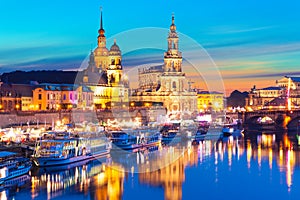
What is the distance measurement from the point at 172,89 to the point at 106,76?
11055 millimetres

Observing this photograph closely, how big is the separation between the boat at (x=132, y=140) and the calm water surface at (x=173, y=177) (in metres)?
1.46

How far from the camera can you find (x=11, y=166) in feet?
110

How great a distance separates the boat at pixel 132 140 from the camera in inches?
1980

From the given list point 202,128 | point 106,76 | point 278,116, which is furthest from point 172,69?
point 202,128

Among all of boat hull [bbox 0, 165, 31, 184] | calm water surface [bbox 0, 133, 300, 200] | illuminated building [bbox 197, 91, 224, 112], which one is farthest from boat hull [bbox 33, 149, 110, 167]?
illuminated building [bbox 197, 91, 224, 112]

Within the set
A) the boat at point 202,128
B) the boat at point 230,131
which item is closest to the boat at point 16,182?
the boat at point 202,128

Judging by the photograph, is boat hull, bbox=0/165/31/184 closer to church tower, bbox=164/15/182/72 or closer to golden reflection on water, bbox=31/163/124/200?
golden reflection on water, bbox=31/163/124/200

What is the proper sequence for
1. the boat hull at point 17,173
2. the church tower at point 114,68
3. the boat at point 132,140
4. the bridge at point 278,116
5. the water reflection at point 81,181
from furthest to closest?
the church tower at point 114,68 < the bridge at point 278,116 < the boat at point 132,140 < the boat hull at point 17,173 < the water reflection at point 81,181

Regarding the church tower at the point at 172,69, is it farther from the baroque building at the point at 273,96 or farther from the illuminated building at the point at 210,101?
the baroque building at the point at 273,96

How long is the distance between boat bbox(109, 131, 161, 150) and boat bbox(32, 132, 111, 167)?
5.25 m

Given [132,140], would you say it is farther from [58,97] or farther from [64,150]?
[58,97]

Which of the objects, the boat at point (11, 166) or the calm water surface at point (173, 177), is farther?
the boat at point (11, 166)

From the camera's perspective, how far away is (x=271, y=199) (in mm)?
30734

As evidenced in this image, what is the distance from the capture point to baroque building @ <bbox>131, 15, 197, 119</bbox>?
95625mm
